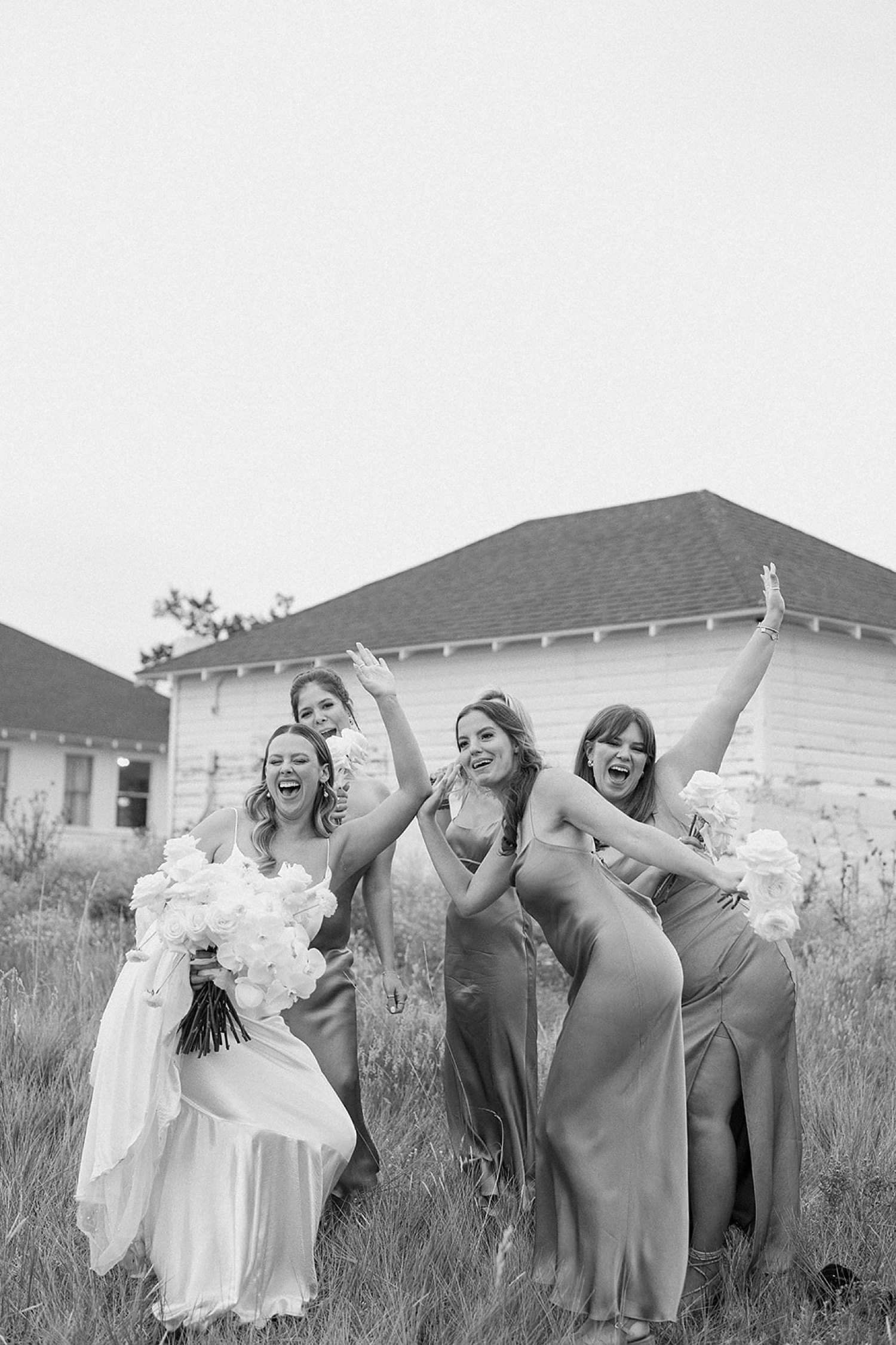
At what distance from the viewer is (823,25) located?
40.9ft

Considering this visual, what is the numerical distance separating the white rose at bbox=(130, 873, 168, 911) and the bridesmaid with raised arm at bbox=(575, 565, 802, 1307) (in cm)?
138

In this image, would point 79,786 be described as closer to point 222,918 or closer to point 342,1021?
point 342,1021

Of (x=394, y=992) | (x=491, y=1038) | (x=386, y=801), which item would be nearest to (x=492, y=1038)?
(x=491, y=1038)

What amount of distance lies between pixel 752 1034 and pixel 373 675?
6.17 ft

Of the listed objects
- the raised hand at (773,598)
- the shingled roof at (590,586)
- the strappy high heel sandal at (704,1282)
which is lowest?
the strappy high heel sandal at (704,1282)

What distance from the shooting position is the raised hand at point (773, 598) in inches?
235

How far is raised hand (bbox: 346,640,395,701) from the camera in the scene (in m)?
5.06

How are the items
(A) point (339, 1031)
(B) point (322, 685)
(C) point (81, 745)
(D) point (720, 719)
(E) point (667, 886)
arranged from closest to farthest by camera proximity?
(E) point (667, 886) → (A) point (339, 1031) → (D) point (720, 719) → (B) point (322, 685) → (C) point (81, 745)

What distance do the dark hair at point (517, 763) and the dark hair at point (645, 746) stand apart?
17.3 inches

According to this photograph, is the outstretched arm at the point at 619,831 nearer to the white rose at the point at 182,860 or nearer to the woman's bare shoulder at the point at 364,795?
the white rose at the point at 182,860

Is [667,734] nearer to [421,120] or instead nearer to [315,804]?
[421,120]

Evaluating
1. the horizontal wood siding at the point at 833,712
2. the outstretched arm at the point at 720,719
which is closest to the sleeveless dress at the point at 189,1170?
the outstretched arm at the point at 720,719

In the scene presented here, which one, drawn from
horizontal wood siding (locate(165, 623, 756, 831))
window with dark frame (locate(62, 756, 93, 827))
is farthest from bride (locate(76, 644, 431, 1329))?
window with dark frame (locate(62, 756, 93, 827))

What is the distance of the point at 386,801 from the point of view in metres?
5.38
